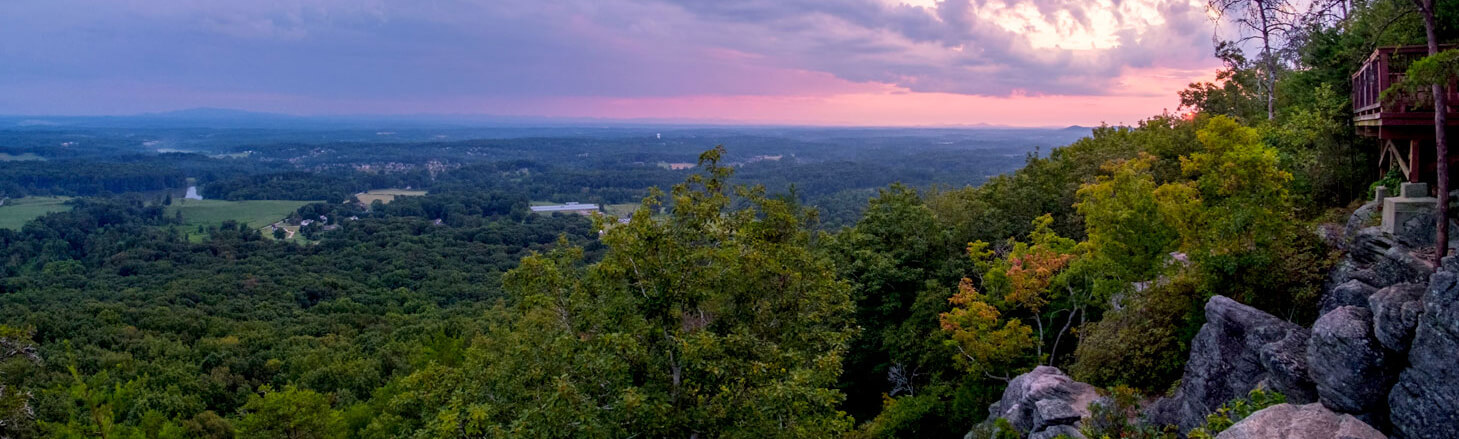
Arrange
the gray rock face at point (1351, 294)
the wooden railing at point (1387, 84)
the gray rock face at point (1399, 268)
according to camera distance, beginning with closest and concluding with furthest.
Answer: the gray rock face at point (1399, 268)
the gray rock face at point (1351, 294)
the wooden railing at point (1387, 84)

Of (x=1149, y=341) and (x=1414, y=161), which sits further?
(x=1149, y=341)

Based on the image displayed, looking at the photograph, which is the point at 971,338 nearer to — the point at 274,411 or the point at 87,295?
the point at 274,411

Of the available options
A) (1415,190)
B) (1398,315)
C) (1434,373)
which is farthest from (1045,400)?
(1415,190)

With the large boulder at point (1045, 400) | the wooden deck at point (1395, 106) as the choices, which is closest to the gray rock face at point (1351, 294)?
the wooden deck at point (1395, 106)

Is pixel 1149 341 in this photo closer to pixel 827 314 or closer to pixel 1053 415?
pixel 1053 415

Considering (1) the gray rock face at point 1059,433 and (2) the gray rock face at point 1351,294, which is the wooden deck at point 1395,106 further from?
(1) the gray rock face at point 1059,433

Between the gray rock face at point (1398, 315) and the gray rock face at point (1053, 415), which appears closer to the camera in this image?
the gray rock face at point (1398, 315)
